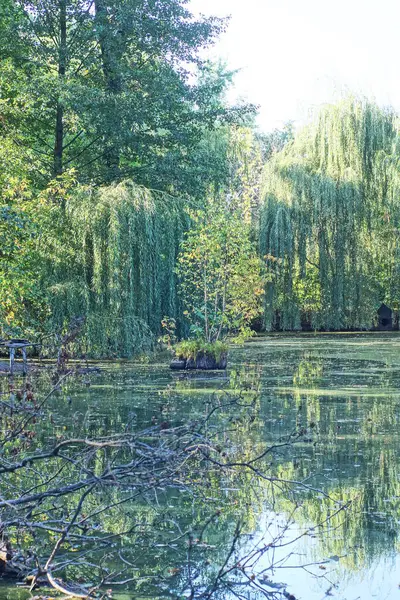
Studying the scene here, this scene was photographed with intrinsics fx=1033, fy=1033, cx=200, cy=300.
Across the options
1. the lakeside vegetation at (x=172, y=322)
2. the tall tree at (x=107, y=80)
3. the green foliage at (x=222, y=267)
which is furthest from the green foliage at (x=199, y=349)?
the tall tree at (x=107, y=80)

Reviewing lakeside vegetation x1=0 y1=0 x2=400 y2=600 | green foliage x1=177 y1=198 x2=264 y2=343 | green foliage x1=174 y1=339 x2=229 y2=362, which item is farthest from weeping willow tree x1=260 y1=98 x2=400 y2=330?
green foliage x1=174 y1=339 x2=229 y2=362

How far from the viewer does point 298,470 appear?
751 centimetres

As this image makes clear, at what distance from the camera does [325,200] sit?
95.6 ft

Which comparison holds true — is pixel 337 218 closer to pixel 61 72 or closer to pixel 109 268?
pixel 61 72

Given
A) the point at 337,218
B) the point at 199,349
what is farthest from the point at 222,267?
the point at 337,218

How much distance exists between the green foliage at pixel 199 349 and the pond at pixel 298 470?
38 centimetres

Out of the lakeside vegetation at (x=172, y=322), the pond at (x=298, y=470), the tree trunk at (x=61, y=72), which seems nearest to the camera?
the pond at (x=298, y=470)

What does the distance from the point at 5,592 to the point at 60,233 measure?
15196 millimetres

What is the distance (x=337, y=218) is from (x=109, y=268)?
11.5m

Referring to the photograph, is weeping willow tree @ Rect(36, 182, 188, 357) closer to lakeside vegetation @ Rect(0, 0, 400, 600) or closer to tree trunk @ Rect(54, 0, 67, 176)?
lakeside vegetation @ Rect(0, 0, 400, 600)

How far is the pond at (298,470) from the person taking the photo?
199 inches

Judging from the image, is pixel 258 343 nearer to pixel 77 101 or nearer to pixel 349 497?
pixel 77 101

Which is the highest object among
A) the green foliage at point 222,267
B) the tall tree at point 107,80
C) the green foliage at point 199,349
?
the tall tree at point 107,80

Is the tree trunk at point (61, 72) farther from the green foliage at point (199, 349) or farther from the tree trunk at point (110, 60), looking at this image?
the green foliage at point (199, 349)
